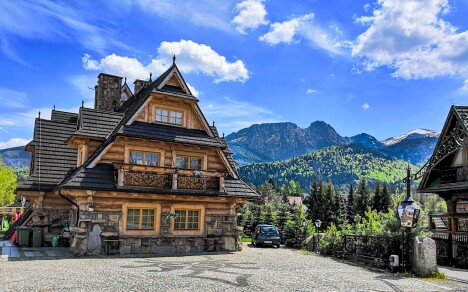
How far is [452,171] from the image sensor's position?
23.4 meters

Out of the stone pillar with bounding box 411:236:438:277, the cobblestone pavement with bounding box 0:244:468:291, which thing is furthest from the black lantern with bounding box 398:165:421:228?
the cobblestone pavement with bounding box 0:244:468:291

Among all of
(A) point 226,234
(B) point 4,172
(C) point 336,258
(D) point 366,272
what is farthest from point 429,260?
(B) point 4,172

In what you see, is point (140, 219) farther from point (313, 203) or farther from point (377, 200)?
point (313, 203)

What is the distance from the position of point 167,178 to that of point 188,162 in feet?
6.14

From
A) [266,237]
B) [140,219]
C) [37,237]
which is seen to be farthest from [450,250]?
[37,237]

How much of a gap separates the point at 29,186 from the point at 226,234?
10095mm

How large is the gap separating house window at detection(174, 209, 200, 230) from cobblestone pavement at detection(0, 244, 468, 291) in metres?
3.30

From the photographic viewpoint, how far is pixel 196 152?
21.5 metres

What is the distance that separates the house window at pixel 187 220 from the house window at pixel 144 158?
2586 millimetres

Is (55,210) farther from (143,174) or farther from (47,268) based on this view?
(47,268)

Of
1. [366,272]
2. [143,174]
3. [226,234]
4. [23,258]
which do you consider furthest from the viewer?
[226,234]

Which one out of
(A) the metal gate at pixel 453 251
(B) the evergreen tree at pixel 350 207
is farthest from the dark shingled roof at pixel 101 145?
(B) the evergreen tree at pixel 350 207

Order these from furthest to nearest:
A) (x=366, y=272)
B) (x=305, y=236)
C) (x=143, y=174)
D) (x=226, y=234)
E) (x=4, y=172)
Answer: (x=4, y=172), (x=305, y=236), (x=226, y=234), (x=143, y=174), (x=366, y=272)

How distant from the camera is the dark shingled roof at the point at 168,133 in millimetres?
19638
